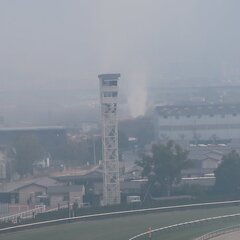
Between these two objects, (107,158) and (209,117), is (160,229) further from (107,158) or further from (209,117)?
(209,117)

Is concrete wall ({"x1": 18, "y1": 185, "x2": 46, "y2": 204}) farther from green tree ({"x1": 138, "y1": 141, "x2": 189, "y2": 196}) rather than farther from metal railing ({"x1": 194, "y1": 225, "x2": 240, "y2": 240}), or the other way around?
metal railing ({"x1": 194, "y1": 225, "x2": 240, "y2": 240})

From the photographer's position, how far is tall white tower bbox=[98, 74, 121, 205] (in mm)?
16734

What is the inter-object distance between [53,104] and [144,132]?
6.87m

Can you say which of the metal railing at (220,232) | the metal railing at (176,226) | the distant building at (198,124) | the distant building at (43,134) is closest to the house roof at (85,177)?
the metal railing at (176,226)

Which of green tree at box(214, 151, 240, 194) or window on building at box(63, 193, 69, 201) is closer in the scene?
window on building at box(63, 193, 69, 201)

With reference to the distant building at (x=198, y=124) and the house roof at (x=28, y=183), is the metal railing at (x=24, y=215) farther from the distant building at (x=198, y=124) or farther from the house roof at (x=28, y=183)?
the distant building at (x=198, y=124)

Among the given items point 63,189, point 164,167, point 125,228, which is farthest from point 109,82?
point 125,228

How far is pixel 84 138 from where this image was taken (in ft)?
84.2

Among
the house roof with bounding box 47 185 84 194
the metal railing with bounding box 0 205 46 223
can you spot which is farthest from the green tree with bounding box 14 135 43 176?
the metal railing with bounding box 0 205 46 223

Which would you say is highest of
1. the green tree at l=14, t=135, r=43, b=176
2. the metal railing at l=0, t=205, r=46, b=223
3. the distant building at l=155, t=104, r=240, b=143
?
the distant building at l=155, t=104, r=240, b=143

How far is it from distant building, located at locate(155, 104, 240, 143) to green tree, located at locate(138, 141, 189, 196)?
9531 millimetres

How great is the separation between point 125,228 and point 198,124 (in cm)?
1464

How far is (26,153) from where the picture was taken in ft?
71.8

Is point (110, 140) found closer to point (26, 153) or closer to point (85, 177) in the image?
point (85, 177)
